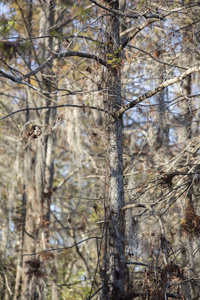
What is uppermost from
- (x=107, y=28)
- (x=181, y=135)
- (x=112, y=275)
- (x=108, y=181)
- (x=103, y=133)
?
(x=107, y=28)

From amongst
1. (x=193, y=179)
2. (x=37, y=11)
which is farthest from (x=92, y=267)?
(x=37, y=11)

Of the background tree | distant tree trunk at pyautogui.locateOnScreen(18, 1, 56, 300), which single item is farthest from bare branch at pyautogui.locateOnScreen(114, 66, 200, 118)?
distant tree trunk at pyautogui.locateOnScreen(18, 1, 56, 300)

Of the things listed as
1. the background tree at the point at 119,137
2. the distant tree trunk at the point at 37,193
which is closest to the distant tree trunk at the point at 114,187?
the background tree at the point at 119,137

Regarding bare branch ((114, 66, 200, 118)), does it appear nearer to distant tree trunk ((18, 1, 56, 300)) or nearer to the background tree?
the background tree

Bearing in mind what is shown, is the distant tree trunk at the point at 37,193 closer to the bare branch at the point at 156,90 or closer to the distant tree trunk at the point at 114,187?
the distant tree trunk at the point at 114,187

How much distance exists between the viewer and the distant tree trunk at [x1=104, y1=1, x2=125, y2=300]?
3824mm

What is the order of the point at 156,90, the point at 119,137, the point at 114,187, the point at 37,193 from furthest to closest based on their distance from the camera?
the point at 37,193 → the point at 119,137 → the point at 114,187 → the point at 156,90

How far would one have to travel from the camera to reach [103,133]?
4.29m

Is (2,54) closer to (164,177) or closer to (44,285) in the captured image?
(164,177)

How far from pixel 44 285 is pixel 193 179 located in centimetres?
381

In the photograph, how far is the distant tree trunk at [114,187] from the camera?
12.5 feet

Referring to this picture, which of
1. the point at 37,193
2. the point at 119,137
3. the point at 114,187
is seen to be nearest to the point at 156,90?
the point at 119,137

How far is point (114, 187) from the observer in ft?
13.4

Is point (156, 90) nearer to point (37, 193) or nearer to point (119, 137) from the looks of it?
point (119, 137)
